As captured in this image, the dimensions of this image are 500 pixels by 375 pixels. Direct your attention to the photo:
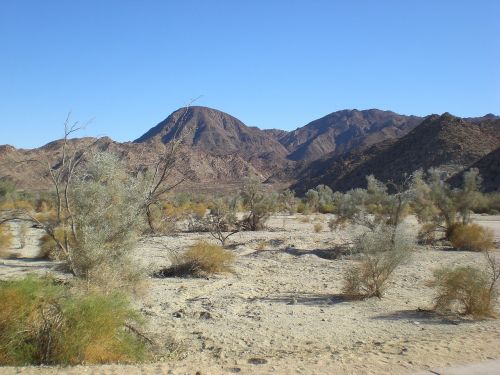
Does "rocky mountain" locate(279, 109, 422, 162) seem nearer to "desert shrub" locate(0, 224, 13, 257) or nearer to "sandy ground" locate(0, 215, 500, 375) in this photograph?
"desert shrub" locate(0, 224, 13, 257)

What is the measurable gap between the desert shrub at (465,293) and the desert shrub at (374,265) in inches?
73.7

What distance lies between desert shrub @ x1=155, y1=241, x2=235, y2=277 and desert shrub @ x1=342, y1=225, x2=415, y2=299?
4.74 m

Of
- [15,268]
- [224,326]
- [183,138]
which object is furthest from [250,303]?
[15,268]

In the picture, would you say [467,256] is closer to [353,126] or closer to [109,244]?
[109,244]

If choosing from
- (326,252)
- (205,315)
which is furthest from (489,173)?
(205,315)

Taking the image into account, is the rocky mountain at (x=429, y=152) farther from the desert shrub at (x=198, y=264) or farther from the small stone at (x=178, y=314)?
the small stone at (x=178, y=314)

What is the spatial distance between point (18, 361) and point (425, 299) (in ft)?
34.1

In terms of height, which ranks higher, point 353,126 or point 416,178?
point 353,126

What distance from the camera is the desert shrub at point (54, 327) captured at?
7.39m

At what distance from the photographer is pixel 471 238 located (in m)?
23.8

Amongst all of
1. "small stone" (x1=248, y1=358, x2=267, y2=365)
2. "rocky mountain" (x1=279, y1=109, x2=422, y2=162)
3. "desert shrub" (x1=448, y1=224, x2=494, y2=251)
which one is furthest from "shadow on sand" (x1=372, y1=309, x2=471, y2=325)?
"rocky mountain" (x1=279, y1=109, x2=422, y2=162)

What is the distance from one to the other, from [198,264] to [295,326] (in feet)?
21.4

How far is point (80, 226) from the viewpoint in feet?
39.2

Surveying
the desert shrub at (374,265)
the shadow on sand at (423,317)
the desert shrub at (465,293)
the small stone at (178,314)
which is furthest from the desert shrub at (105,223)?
the desert shrub at (465,293)
